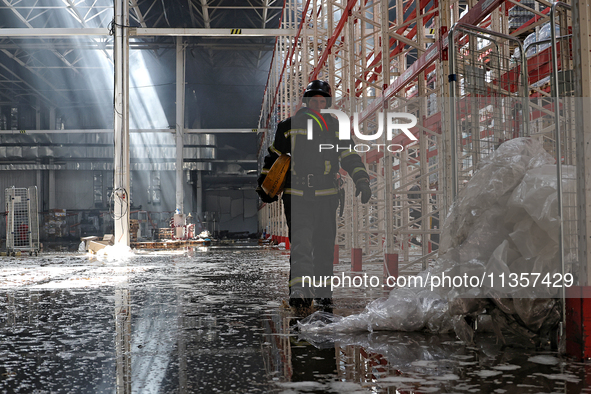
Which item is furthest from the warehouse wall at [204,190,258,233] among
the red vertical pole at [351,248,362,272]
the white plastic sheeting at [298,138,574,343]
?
the white plastic sheeting at [298,138,574,343]

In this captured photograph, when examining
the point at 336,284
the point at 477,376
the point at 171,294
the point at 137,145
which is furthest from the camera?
the point at 137,145

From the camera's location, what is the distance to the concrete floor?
7.27 ft

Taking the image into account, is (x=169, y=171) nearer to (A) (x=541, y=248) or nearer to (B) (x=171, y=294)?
(B) (x=171, y=294)

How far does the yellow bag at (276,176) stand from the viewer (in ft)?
15.0

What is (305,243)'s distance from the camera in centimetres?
445

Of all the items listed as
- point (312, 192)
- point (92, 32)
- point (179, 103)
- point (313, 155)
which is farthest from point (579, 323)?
point (179, 103)

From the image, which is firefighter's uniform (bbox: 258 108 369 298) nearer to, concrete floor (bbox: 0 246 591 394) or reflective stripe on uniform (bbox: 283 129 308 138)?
reflective stripe on uniform (bbox: 283 129 308 138)

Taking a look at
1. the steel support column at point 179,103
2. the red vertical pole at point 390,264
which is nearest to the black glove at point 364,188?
the red vertical pole at point 390,264

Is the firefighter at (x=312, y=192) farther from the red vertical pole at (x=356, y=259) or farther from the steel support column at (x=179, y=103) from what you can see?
the steel support column at (x=179, y=103)

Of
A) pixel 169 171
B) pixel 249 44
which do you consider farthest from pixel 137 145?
pixel 249 44

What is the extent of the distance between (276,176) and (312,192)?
333mm

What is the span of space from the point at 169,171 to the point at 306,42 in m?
22.8

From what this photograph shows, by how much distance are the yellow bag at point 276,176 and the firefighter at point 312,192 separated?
6 centimetres

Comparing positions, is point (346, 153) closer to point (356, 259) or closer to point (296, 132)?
point (296, 132)
